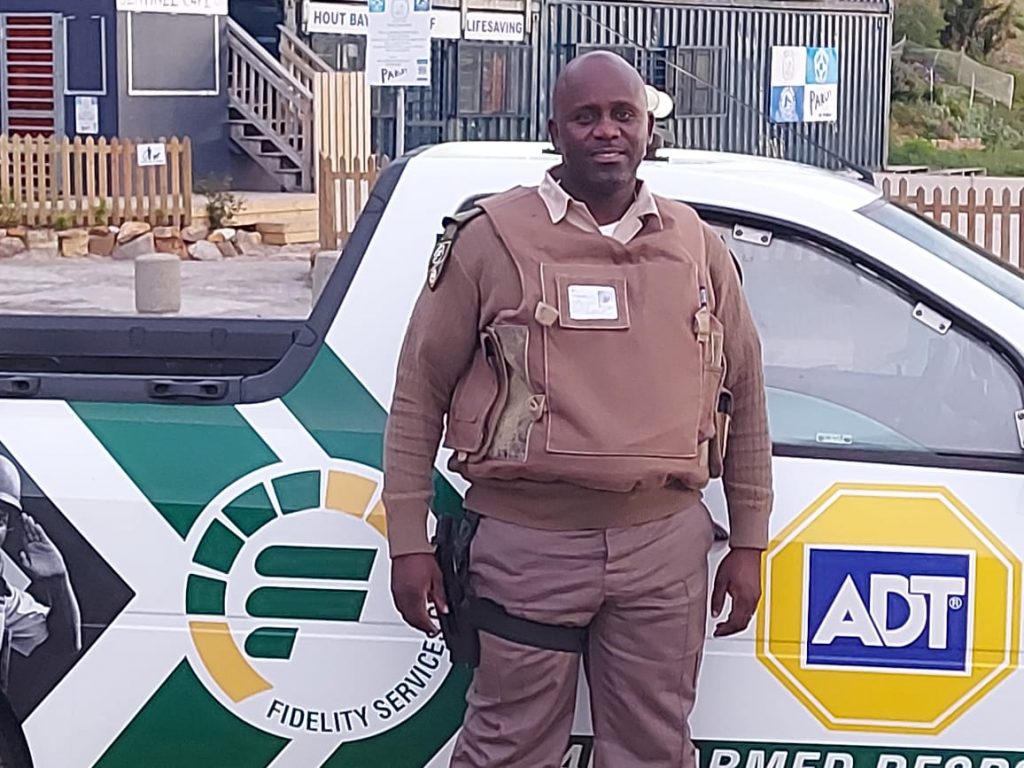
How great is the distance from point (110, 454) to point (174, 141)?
1671cm

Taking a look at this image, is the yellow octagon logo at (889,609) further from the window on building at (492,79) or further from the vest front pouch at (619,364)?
the window on building at (492,79)

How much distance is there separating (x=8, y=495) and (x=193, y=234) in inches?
632

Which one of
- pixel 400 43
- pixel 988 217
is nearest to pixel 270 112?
pixel 400 43

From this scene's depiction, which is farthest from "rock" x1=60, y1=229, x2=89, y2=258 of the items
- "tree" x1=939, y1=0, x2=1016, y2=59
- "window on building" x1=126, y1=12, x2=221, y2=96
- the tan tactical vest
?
"tree" x1=939, y1=0, x2=1016, y2=59

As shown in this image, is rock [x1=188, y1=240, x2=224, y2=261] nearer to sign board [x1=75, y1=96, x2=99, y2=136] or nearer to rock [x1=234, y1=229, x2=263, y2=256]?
rock [x1=234, y1=229, x2=263, y2=256]

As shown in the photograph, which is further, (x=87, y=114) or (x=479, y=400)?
(x=87, y=114)

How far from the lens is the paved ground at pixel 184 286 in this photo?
14.8 meters

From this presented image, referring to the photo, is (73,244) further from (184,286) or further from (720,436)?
(720,436)

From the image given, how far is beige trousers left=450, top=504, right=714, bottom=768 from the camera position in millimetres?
3154

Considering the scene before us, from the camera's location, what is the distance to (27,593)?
3.44 meters

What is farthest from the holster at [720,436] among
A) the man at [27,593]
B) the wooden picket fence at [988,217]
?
the wooden picket fence at [988,217]

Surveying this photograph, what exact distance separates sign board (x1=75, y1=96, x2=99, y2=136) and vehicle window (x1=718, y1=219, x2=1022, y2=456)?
65.5 ft

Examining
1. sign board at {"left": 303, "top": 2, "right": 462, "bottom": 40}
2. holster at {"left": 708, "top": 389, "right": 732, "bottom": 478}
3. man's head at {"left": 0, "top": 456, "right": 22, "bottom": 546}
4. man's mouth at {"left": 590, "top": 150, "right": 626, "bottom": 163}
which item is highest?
sign board at {"left": 303, "top": 2, "right": 462, "bottom": 40}

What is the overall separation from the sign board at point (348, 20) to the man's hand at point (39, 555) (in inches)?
825
